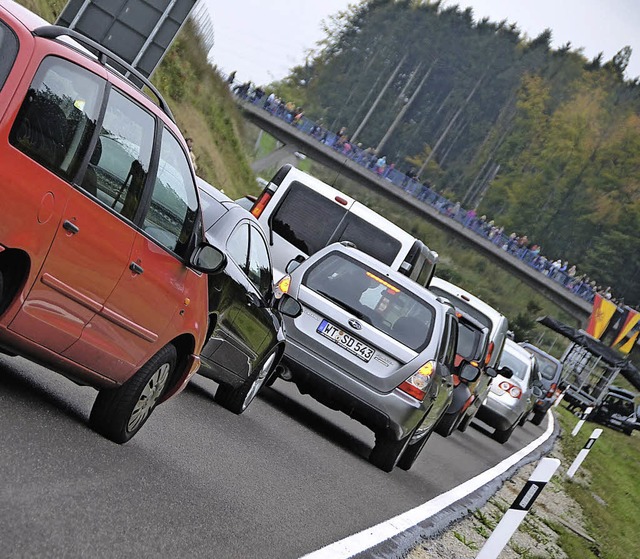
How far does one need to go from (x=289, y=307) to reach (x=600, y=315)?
72.9m

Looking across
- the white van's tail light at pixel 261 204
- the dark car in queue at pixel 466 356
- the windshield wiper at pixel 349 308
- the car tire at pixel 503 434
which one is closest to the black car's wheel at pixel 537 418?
the car tire at pixel 503 434

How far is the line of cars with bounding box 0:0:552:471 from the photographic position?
6.14m

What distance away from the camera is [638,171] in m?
135

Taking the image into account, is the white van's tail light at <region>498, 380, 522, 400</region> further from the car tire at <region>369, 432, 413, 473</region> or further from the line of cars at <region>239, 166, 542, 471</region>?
the car tire at <region>369, 432, 413, 473</region>

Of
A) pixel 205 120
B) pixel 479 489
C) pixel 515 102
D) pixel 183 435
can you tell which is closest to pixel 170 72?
pixel 205 120

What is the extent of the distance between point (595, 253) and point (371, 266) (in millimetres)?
125047

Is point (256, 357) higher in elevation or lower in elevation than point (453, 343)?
lower

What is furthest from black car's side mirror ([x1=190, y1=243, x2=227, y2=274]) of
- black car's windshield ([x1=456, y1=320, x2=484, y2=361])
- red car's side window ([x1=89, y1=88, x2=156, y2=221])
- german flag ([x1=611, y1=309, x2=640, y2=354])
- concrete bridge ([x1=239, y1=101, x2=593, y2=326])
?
german flag ([x1=611, y1=309, x2=640, y2=354])

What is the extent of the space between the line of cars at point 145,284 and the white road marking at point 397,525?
0.82 m

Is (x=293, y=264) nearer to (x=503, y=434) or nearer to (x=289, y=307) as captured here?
(x=289, y=307)

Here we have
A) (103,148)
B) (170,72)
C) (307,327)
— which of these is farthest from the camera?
(170,72)

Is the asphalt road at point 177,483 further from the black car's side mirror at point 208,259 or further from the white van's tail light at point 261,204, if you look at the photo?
the white van's tail light at point 261,204

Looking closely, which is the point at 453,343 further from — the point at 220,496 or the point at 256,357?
the point at 220,496

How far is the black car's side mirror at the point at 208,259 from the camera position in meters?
7.66
